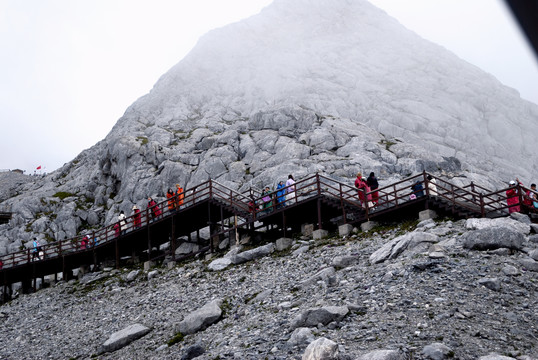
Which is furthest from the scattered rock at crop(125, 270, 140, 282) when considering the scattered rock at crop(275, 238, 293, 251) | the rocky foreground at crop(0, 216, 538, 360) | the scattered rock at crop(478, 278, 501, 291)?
the scattered rock at crop(478, 278, 501, 291)

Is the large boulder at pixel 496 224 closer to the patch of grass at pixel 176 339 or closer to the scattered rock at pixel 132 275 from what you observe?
the patch of grass at pixel 176 339

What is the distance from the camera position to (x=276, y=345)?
13.8 metres

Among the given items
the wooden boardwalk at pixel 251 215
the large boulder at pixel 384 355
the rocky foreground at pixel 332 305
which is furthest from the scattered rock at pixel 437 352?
the wooden boardwalk at pixel 251 215

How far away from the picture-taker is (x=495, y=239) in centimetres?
1747

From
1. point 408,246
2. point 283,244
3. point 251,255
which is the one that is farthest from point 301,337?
point 283,244

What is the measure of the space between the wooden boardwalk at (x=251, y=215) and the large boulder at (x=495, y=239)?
12.0 ft

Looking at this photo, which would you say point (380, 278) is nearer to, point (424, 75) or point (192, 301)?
point (192, 301)

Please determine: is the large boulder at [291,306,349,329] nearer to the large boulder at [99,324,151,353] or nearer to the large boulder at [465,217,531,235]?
the large boulder at [99,324,151,353]

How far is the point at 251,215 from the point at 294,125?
3947cm

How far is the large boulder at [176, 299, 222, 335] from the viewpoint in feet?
60.5

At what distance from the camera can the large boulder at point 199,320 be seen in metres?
18.5

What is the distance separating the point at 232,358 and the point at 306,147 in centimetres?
4785

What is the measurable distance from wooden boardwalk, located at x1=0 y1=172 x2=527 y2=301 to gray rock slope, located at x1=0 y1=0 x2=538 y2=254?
17968 mm

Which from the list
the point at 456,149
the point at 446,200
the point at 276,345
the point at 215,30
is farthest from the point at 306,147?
the point at 215,30
